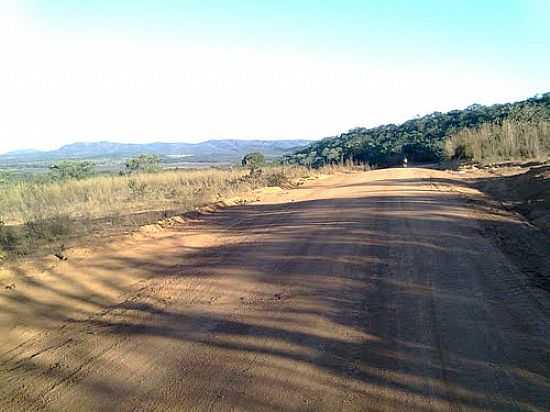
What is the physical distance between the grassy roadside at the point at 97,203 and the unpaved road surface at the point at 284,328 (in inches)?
132

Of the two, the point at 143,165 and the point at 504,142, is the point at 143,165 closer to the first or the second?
the point at 143,165

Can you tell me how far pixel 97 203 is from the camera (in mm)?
25453

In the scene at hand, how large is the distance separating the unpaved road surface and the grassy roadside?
334cm

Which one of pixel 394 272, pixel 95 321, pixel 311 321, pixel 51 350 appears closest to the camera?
pixel 51 350

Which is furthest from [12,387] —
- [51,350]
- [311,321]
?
[311,321]

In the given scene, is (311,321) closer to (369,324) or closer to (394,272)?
(369,324)

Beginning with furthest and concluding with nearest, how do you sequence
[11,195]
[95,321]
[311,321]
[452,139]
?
[452,139]
[11,195]
[95,321]
[311,321]

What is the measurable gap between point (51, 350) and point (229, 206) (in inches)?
544

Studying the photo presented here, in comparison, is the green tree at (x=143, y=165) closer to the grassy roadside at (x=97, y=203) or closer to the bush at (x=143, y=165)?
the bush at (x=143, y=165)

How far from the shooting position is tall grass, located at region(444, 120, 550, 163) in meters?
36.8

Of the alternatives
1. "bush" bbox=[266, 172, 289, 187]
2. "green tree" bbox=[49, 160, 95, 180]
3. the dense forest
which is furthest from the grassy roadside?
the dense forest

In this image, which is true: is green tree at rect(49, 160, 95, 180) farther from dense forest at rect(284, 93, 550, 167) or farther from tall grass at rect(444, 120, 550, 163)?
tall grass at rect(444, 120, 550, 163)

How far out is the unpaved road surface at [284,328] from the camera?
4.51m

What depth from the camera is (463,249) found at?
9586 mm
